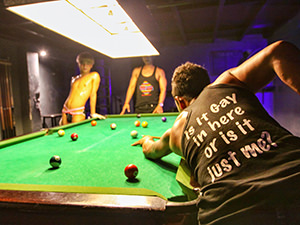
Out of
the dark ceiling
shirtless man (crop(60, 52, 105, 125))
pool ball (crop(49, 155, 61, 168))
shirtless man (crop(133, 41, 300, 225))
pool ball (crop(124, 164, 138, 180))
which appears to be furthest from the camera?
the dark ceiling

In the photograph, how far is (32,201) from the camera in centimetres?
83

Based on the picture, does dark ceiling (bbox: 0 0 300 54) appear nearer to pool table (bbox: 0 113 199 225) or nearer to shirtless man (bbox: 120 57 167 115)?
shirtless man (bbox: 120 57 167 115)

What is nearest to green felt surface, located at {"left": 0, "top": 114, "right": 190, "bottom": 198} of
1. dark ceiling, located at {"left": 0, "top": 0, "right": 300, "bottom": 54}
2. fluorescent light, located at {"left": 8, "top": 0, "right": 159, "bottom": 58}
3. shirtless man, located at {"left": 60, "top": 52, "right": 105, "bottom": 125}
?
fluorescent light, located at {"left": 8, "top": 0, "right": 159, "bottom": 58}

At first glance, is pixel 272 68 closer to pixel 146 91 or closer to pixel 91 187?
pixel 91 187

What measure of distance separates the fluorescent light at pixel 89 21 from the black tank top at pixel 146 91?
1.53 metres

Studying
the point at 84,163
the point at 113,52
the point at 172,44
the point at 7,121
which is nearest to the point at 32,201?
the point at 84,163

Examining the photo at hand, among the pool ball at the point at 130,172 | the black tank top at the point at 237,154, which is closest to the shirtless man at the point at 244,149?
the black tank top at the point at 237,154

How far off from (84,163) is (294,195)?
115 cm

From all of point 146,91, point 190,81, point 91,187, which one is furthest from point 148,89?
point 91,187

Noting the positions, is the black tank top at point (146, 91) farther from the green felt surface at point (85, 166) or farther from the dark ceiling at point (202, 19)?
the green felt surface at point (85, 166)

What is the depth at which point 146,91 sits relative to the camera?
474 centimetres

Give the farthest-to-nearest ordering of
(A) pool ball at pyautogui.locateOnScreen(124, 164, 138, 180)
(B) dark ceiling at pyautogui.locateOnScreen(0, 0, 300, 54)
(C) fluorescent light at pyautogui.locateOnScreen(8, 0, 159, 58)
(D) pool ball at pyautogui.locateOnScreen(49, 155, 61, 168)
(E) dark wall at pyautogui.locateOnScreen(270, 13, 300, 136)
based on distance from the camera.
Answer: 1. (E) dark wall at pyautogui.locateOnScreen(270, 13, 300, 136)
2. (B) dark ceiling at pyautogui.locateOnScreen(0, 0, 300, 54)
3. (C) fluorescent light at pyautogui.locateOnScreen(8, 0, 159, 58)
4. (D) pool ball at pyautogui.locateOnScreen(49, 155, 61, 168)
5. (A) pool ball at pyautogui.locateOnScreen(124, 164, 138, 180)

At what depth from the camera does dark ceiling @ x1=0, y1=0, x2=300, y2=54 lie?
177 inches

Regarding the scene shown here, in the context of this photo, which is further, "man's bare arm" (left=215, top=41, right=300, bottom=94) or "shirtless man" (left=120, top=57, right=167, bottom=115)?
"shirtless man" (left=120, top=57, right=167, bottom=115)
